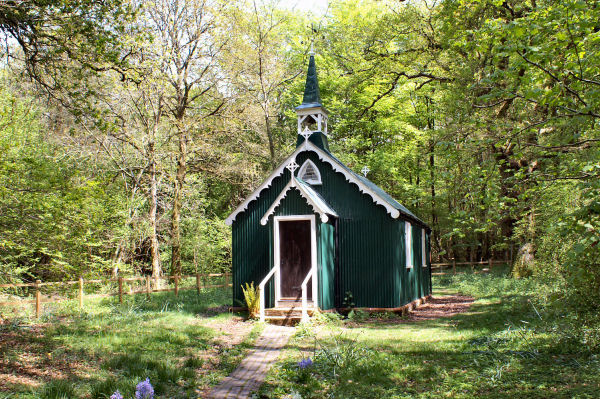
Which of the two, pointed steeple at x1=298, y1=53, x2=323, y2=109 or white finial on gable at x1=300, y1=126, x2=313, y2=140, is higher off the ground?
pointed steeple at x1=298, y1=53, x2=323, y2=109

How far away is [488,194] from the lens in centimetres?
811

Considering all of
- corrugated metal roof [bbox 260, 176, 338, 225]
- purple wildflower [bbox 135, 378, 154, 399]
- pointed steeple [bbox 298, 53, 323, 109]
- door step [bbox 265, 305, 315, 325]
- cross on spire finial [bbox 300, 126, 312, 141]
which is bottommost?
door step [bbox 265, 305, 315, 325]

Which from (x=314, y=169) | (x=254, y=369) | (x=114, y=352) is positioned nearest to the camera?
(x=254, y=369)

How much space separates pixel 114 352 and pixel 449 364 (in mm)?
6243

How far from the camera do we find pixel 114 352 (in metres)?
8.95

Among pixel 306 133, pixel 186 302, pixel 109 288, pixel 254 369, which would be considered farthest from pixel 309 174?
pixel 109 288

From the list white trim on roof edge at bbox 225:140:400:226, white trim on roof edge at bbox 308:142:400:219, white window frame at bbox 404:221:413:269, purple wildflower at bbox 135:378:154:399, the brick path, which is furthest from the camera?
white window frame at bbox 404:221:413:269

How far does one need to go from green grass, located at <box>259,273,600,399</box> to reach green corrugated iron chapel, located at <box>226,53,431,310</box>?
2.73 m

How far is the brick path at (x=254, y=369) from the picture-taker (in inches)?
285

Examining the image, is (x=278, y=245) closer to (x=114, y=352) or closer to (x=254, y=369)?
(x=254, y=369)

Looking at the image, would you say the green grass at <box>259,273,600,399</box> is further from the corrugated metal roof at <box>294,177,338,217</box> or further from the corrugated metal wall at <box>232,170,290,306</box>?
the corrugated metal wall at <box>232,170,290,306</box>

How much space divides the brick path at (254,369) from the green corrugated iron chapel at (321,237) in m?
2.52

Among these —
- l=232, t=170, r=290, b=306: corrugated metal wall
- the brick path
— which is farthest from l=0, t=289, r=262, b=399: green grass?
l=232, t=170, r=290, b=306: corrugated metal wall

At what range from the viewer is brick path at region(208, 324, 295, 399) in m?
7.23
